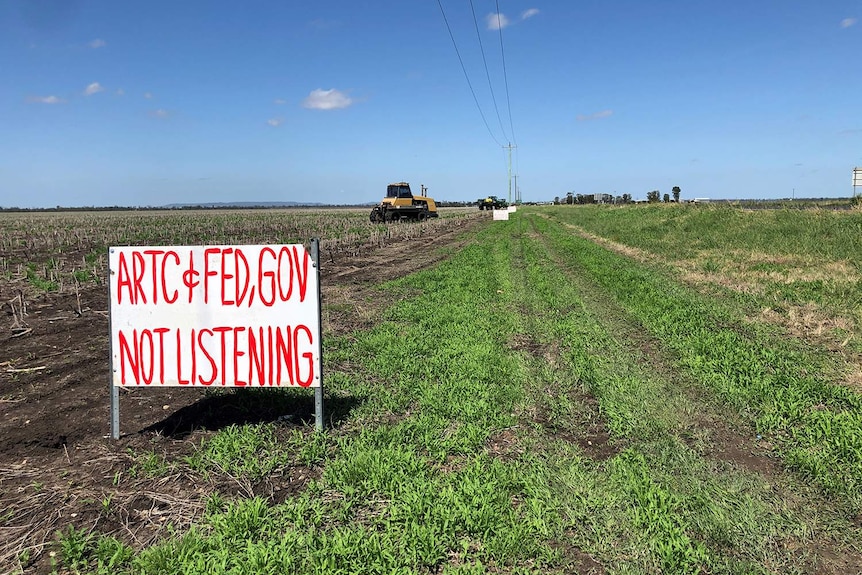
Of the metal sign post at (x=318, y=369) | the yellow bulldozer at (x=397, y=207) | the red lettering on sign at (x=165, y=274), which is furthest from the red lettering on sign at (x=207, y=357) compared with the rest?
the yellow bulldozer at (x=397, y=207)

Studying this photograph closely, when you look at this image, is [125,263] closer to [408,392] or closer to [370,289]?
[408,392]

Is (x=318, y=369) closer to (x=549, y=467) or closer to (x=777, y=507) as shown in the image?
(x=549, y=467)

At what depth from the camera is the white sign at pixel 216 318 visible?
382cm

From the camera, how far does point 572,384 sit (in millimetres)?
4957

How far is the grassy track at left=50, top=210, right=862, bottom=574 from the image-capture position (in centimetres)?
252

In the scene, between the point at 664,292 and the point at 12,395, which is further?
the point at 664,292

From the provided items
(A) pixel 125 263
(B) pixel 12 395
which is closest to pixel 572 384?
(A) pixel 125 263

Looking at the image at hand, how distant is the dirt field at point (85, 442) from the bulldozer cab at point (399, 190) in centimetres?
3061

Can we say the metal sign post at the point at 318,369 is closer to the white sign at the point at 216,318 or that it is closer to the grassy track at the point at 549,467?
the white sign at the point at 216,318

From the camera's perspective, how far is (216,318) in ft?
12.6

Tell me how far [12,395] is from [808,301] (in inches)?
432

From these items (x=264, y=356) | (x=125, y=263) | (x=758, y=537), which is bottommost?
(x=758, y=537)

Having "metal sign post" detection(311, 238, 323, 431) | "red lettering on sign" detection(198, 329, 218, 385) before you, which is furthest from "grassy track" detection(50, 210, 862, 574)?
"red lettering on sign" detection(198, 329, 218, 385)

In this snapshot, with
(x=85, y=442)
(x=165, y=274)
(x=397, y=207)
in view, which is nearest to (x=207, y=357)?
(x=165, y=274)
